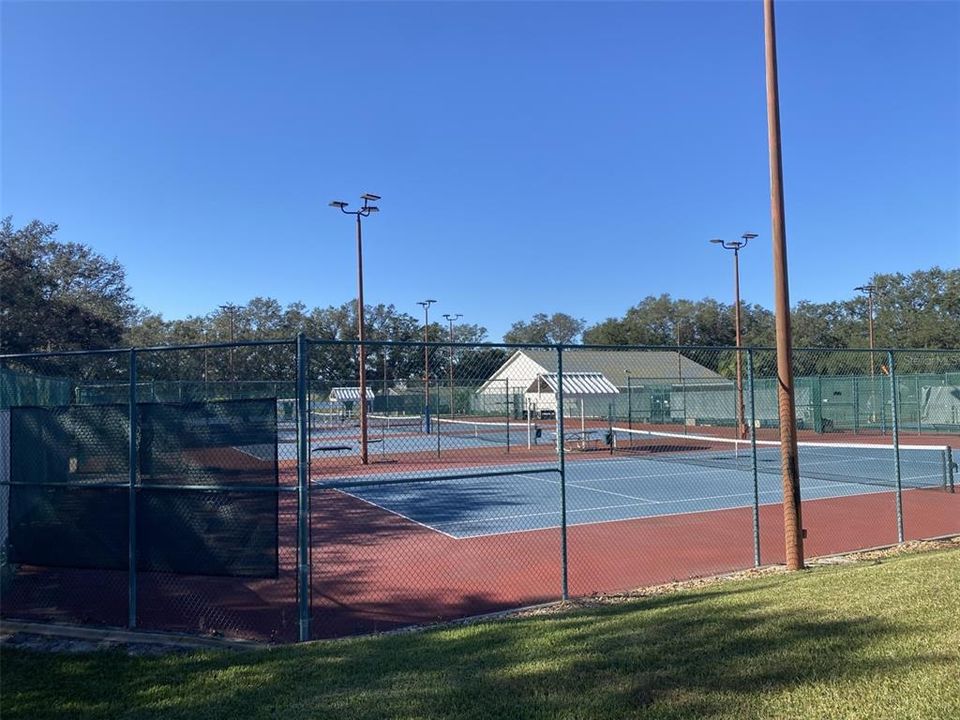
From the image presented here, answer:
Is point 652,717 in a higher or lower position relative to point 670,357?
lower

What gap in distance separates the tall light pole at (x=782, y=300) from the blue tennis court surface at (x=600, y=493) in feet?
14.7

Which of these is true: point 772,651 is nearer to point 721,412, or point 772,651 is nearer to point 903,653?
point 903,653

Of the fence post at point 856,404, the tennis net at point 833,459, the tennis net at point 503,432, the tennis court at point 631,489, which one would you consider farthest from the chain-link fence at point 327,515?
the fence post at point 856,404

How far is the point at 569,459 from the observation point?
24406 millimetres

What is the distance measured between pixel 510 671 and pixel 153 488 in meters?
4.00

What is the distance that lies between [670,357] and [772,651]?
54.6m

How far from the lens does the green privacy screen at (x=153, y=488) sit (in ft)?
22.2

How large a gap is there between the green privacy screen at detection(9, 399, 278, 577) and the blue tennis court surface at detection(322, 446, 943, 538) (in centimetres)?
544

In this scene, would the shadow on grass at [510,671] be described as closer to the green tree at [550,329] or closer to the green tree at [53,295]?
the green tree at [53,295]

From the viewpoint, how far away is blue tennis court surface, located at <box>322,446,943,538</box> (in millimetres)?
13383

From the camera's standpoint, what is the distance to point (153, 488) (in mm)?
6992

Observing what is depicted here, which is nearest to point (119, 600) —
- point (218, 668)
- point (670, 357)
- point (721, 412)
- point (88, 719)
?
point (218, 668)

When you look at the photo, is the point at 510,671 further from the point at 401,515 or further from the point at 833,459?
the point at 833,459

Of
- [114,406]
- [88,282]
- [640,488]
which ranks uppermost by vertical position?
[88,282]
